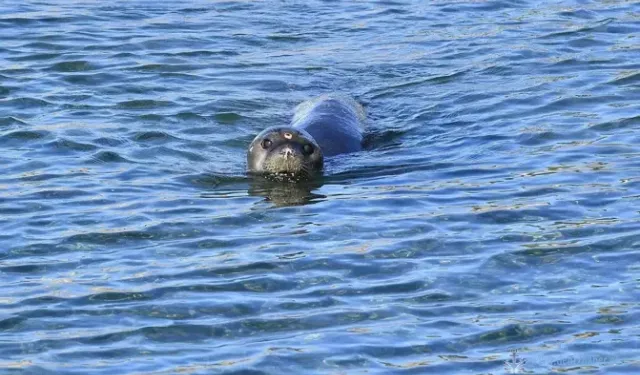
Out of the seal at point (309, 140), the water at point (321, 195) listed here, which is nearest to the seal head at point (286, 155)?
the seal at point (309, 140)

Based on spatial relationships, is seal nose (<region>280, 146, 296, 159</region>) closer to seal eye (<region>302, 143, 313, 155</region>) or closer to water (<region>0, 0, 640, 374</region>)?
seal eye (<region>302, 143, 313, 155</region>)

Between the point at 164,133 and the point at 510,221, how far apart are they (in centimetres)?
393

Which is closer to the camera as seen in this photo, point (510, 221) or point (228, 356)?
point (228, 356)

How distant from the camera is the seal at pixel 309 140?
1235 centimetres

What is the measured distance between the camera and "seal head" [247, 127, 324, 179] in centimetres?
1233

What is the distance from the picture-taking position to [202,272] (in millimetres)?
9672

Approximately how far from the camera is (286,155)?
40.5 ft

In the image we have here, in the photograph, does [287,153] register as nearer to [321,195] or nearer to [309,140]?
[309,140]

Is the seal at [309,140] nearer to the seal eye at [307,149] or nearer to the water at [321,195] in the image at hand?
the seal eye at [307,149]

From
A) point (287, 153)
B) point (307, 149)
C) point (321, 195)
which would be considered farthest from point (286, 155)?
point (321, 195)

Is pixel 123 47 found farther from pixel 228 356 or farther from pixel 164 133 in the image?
pixel 228 356

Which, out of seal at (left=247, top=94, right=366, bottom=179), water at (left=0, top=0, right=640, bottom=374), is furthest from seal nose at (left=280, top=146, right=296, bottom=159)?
water at (left=0, top=0, right=640, bottom=374)

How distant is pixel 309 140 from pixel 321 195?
80 centimetres

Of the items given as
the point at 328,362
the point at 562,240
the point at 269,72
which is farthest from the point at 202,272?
the point at 269,72
